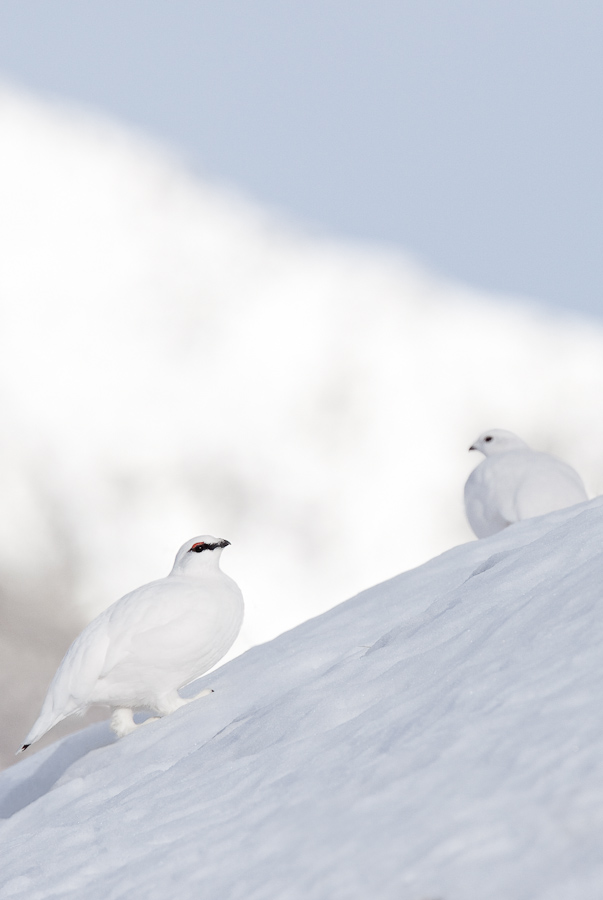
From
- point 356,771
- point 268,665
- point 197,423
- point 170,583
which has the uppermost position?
point 197,423

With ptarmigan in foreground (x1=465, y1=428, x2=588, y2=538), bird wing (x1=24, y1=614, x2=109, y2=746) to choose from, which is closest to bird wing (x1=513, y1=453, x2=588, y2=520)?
ptarmigan in foreground (x1=465, y1=428, x2=588, y2=538)

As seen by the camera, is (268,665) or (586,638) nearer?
(586,638)

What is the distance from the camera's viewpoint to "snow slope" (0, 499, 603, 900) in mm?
1302

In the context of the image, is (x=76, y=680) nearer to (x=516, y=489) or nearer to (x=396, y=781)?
(x=396, y=781)

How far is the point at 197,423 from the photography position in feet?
148

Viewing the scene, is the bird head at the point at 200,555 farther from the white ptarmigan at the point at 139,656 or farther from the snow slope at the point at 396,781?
the snow slope at the point at 396,781

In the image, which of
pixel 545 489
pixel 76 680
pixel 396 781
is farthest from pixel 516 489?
pixel 396 781

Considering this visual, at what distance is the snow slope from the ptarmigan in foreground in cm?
322


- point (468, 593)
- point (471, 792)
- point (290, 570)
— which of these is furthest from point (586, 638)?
point (290, 570)

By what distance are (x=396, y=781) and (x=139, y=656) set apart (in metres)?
2.16

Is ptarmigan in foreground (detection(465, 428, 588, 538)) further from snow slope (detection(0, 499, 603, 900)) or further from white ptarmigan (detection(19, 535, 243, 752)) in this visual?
snow slope (detection(0, 499, 603, 900))

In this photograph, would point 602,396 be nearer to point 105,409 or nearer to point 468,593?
point 105,409

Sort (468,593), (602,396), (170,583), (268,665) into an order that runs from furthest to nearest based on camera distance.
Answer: (602,396) → (170,583) → (268,665) → (468,593)

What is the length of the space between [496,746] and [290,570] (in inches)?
1470
